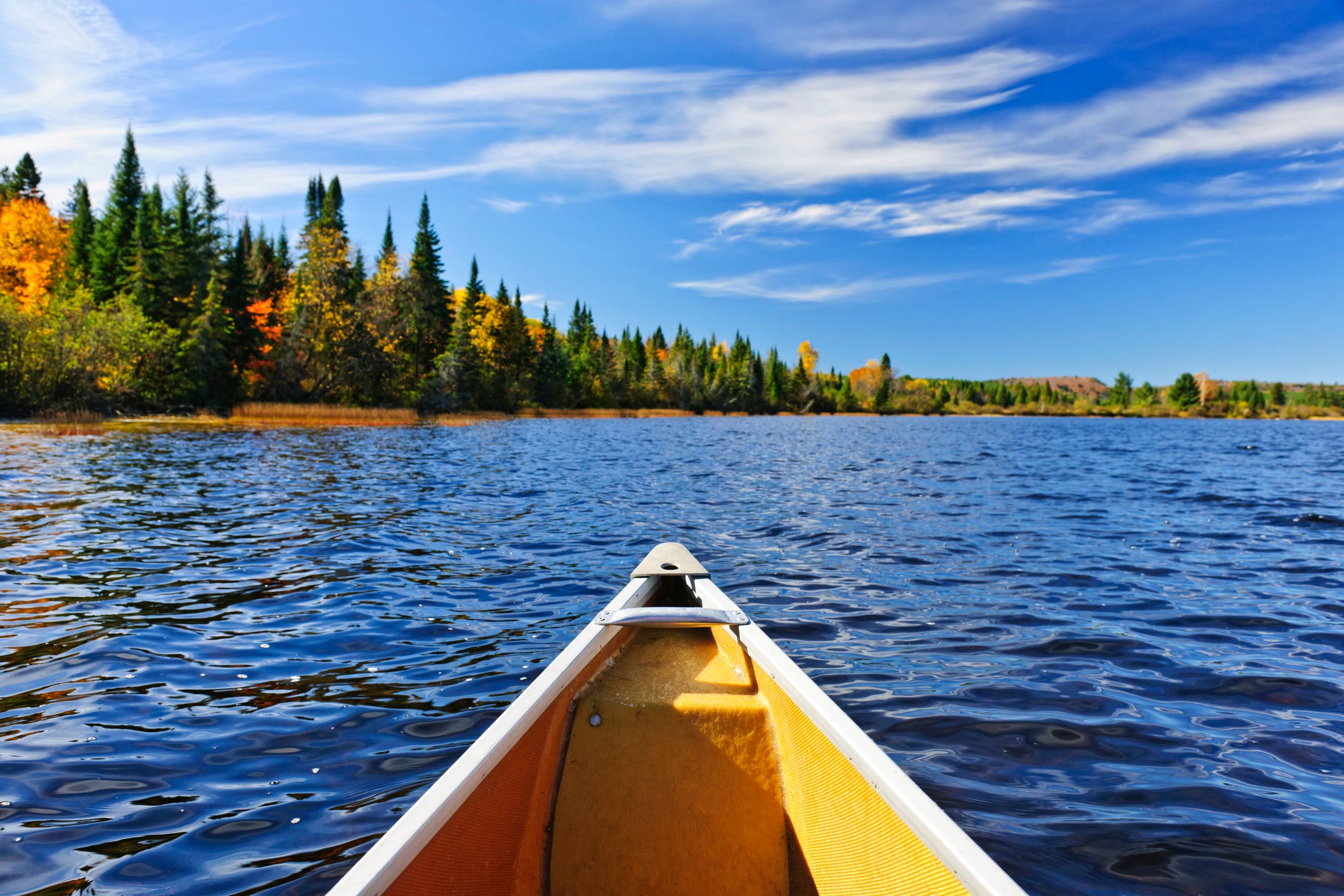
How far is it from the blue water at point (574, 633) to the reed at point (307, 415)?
2456cm

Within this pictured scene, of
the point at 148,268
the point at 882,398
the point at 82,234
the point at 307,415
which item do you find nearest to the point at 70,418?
the point at 307,415

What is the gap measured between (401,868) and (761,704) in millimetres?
1658

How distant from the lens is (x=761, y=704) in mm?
2896

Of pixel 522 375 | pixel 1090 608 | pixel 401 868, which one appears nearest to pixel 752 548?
→ pixel 1090 608

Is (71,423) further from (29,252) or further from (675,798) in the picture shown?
(675,798)

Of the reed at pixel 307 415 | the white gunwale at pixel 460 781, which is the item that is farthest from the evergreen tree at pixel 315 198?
the white gunwale at pixel 460 781

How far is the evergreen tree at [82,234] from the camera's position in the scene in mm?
48875

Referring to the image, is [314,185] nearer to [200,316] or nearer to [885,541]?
[200,316]

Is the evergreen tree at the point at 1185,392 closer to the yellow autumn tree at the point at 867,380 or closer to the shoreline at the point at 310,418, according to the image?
the yellow autumn tree at the point at 867,380

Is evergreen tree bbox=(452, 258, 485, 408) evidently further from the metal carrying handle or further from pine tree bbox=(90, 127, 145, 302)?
the metal carrying handle

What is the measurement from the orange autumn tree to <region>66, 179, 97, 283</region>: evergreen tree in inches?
44.3

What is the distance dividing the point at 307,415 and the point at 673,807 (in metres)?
39.4

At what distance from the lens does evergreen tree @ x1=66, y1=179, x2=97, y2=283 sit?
48.9 m

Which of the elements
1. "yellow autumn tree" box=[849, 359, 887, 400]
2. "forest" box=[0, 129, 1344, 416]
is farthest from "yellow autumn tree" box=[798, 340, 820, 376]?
"forest" box=[0, 129, 1344, 416]
